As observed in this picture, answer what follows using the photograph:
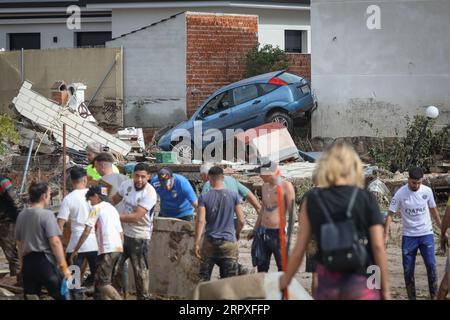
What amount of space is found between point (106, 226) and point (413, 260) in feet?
12.1

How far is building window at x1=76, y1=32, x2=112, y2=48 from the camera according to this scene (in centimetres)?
3403

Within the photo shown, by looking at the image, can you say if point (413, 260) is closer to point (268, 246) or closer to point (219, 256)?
point (268, 246)

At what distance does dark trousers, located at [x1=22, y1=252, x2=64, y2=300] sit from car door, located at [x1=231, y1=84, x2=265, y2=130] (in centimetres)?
1360

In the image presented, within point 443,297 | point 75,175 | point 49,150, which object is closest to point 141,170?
point 75,175

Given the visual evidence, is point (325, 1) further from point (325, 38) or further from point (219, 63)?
point (219, 63)

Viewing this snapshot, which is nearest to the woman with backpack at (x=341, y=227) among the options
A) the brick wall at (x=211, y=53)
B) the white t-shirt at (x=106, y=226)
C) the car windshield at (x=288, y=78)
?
the white t-shirt at (x=106, y=226)

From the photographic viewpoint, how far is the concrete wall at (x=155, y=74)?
26.2 m

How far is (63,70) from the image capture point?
2691cm

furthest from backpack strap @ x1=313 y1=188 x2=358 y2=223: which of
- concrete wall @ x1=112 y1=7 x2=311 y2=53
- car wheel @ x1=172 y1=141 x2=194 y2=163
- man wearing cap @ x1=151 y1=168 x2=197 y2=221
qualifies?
concrete wall @ x1=112 y1=7 x2=311 y2=53

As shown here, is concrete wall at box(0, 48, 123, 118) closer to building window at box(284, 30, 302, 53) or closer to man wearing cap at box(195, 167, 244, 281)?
building window at box(284, 30, 302, 53)

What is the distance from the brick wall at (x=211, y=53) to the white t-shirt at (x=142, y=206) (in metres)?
15.3

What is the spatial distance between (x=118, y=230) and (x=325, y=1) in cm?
1360

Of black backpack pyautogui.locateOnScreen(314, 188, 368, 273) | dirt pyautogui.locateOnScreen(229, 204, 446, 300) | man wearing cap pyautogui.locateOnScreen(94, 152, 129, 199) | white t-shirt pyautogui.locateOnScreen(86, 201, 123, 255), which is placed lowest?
dirt pyautogui.locateOnScreen(229, 204, 446, 300)

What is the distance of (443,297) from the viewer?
10.4 meters
